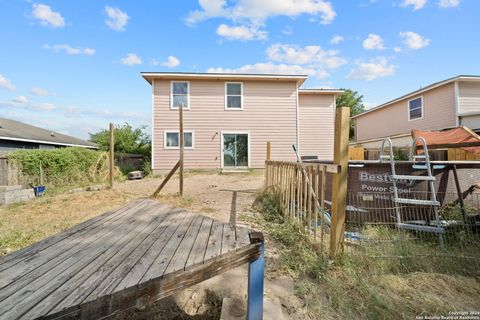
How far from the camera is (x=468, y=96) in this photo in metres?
12.2

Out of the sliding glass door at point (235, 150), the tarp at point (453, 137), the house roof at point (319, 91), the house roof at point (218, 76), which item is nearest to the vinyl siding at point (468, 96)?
the house roof at point (319, 91)

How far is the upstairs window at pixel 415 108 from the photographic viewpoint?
48.0 ft

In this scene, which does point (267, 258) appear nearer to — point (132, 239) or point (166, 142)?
point (132, 239)

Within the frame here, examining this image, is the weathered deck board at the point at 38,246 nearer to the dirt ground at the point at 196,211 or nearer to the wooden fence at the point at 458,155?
the dirt ground at the point at 196,211

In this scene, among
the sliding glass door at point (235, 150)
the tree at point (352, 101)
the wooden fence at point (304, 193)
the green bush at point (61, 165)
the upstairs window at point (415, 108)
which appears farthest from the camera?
the tree at point (352, 101)

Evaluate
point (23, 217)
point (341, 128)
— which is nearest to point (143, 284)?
point (341, 128)

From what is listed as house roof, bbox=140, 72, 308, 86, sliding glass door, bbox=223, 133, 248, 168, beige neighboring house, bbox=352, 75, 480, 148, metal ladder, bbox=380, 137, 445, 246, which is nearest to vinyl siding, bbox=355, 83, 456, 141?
beige neighboring house, bbox=352, 75, 480, 148

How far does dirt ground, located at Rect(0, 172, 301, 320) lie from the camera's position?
2346 millimetres

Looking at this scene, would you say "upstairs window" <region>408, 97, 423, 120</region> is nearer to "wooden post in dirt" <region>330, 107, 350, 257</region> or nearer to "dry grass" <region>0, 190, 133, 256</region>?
"wooden post in dirt" <region>330, 107, 350, 257</region>

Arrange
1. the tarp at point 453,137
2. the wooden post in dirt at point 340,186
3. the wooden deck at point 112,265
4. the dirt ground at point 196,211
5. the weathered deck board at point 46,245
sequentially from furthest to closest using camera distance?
the tarp at point 453,137 → the wooden post in dirt at point 340,186 → the dirt ground at point 196,211 → the weathered deck board at point 46,245 → the wooden deck at point 112,265

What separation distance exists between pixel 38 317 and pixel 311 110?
15354 mm

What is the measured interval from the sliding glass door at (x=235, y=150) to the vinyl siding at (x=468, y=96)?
10745 millimetres

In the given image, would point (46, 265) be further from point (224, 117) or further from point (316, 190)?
point (224, 117)

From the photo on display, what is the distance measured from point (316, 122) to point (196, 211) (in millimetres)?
11644
